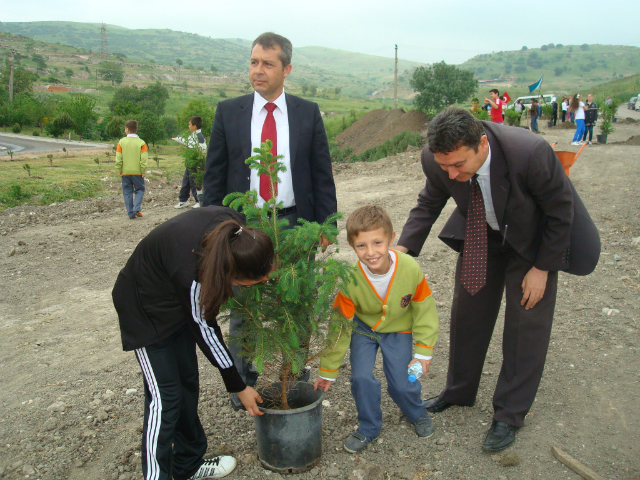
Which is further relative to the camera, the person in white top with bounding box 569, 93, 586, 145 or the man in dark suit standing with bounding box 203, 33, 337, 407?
the person in white top with bounding box 569, 93, 586, 145

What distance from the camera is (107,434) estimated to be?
333 cm

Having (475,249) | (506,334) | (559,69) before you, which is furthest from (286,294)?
(559,69)

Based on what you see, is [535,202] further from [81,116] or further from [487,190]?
[81,116]

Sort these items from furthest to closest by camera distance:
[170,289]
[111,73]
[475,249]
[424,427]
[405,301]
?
1. [111,73]
2. [424,427]
3. [475,249]
4. [405,301]
5. [170,289]

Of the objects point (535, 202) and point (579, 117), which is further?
point (579, 117)

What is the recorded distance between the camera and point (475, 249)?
10.2ft

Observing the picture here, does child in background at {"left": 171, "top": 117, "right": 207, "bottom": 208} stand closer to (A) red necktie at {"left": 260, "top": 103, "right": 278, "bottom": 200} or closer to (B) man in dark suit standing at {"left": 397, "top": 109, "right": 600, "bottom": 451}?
(A) red necktie at {"left": 260, "top": 103, "right": 278, "bottom": 200}

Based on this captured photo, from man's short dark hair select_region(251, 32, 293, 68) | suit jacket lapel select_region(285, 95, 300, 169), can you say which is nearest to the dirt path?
suit jacket lapel select_region(285, 95, 300, 169)

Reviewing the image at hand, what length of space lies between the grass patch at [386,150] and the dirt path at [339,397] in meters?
12.9

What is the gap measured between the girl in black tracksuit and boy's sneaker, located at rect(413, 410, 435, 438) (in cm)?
120

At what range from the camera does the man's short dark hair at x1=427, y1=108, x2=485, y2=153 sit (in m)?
2.49

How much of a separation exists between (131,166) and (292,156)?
748 centimetres

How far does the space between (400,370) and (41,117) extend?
6402cm

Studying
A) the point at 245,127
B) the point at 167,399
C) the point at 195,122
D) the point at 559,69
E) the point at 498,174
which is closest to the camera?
the point at 167,399
